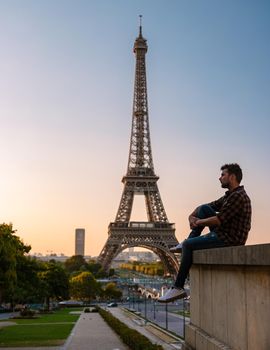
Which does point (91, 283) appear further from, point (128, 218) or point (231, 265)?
point (231, 265)

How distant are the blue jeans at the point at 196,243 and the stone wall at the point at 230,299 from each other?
0.12 m

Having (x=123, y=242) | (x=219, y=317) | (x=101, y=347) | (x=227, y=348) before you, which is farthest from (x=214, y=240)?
(x=123, y=242)

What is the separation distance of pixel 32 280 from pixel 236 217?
2109 inches

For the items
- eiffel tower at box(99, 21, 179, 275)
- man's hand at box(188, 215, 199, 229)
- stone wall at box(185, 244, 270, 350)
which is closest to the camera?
stone wall at box(185, 244, 270, 350)

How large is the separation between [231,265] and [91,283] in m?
93.1

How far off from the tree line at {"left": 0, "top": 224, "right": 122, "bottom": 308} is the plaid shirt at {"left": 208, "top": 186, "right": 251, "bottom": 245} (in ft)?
77.3

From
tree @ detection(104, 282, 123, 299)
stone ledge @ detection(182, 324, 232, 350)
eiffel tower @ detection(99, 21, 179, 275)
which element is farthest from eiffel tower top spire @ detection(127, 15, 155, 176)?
stone ledge @ detection(182, 324, 232, 350)

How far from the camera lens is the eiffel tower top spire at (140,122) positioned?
88000 millimetres

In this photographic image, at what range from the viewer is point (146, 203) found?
89438 mm

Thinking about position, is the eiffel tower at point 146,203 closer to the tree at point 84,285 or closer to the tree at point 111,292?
the tree at point 84,285

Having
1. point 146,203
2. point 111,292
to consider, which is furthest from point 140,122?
point 111,292

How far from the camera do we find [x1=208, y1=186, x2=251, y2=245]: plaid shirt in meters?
6.52

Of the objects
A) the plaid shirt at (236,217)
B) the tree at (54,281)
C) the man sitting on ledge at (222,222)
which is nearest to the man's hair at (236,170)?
the man sitting on ledge at (222,222)

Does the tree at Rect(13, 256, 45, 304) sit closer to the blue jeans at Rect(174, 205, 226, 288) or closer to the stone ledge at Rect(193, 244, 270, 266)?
the blue jeans at Rect(174, 205, 226, 288)
